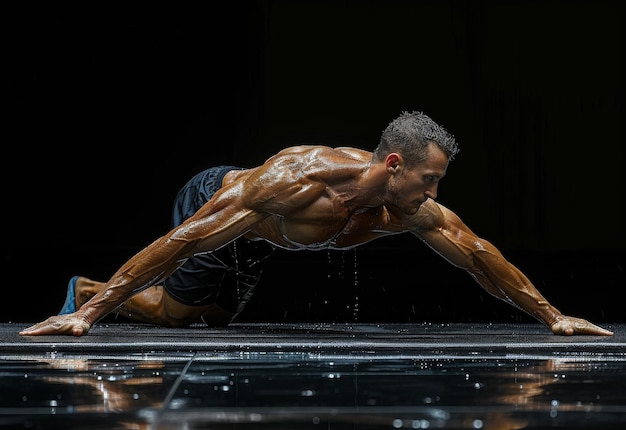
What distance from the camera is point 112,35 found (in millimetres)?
5312

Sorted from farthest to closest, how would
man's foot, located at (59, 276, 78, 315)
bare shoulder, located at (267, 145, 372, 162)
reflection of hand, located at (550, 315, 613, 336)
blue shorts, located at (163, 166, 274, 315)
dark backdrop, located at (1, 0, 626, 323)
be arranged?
dark backdrop, located at (1, 0, 626, 323) < man's foot, located at (59, 276, 78, 315) < blue shorts, located at (163, 166, 274, 315) < reflection of hand, located at (550, 315, 613, 336) < bare shoulder, located at (267, 145, 372, 162)

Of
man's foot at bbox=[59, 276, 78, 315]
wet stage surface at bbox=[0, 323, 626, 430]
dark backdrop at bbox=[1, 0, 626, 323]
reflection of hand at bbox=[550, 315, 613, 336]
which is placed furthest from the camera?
dark backdrop at bbox=[1, 0, 626, 323]

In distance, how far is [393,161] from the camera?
348cm

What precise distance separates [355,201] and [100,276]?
218 centimetres

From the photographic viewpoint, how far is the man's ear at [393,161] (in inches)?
137

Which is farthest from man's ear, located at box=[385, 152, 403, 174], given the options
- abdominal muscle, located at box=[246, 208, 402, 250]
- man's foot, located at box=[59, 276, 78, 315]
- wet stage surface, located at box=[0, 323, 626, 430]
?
man's foot, located at box=[59, 276, 78, 315]

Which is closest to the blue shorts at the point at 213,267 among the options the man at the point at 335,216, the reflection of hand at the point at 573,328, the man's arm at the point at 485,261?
the man at the point at 335,216

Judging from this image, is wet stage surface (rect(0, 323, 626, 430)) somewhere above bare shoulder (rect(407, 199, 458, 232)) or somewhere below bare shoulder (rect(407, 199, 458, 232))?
Result: below

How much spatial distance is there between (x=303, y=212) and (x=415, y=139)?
0.46 meters

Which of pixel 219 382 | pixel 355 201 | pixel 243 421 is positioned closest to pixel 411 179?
pixel 355 201

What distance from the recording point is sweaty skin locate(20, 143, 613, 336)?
11.4 ft

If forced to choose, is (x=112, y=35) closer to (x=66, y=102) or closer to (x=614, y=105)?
(x=66, y=102)

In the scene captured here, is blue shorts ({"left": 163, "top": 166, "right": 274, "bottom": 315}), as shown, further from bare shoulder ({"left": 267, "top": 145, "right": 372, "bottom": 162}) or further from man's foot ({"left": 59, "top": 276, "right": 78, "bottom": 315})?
bare shoulder ({"left": 267, "top": 145, "right": 372, "bottom": 162})

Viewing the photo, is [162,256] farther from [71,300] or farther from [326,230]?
[71,300]
